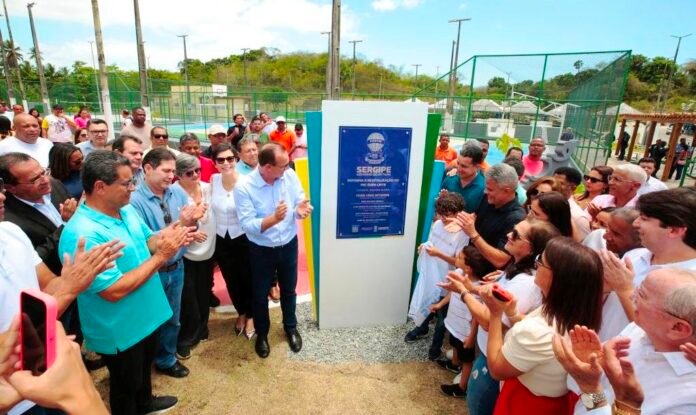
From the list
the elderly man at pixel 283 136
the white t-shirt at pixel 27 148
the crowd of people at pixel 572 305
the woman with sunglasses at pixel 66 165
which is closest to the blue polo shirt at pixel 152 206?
the woman with sunglasses at pixel 66 165

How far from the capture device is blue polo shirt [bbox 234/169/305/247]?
2.95 meters

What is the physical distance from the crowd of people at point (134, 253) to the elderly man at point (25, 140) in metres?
0.02

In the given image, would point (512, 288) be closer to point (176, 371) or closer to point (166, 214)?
point (166, 214)

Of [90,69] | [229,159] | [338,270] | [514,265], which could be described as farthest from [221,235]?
[90,69]

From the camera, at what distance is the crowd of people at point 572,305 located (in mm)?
1234

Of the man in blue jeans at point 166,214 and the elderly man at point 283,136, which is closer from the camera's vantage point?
the man in blue jeans at point 166,214

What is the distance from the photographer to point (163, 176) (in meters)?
2.64

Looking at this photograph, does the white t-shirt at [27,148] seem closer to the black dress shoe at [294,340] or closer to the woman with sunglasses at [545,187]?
the black dress shoe at [294,340]

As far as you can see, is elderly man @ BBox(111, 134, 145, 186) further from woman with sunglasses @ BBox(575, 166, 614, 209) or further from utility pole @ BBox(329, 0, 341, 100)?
utility pole @ BBox(329, 0, 341, 100)

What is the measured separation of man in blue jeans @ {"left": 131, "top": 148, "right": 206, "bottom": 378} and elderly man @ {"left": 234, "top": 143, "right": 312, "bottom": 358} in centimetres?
45

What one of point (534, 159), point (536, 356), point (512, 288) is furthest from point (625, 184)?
point (534, 159)

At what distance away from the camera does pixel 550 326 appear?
5.17 feet

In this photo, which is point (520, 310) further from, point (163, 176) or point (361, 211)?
point (163, 176)

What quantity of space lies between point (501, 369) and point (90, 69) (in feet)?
222
